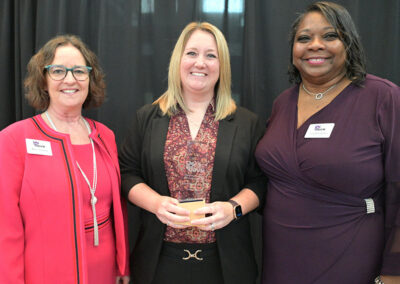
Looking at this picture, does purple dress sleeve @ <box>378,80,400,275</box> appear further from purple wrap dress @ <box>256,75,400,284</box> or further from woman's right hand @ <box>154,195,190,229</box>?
woman's right hand @ <box>154,195,190,229</box>

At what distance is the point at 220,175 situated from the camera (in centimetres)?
173

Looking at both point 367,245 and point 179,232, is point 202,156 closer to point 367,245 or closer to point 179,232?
point 179,232

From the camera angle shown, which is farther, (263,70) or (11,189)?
(263,70)

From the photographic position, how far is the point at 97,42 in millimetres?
2461

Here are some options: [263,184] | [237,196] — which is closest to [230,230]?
[237,196]

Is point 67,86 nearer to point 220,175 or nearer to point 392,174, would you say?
point 220,175

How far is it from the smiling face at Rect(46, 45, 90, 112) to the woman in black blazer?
1.22 feet

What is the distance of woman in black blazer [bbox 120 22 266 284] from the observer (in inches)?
68.2

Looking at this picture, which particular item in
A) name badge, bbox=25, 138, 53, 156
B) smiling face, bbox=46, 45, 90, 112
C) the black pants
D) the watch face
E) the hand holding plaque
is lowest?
the black pants

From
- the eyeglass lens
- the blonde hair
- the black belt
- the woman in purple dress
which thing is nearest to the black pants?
the black belt

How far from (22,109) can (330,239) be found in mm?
Answer: 2315

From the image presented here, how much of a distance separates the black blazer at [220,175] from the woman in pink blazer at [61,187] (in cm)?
11

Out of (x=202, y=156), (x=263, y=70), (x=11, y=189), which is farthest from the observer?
(x=263, y=70)

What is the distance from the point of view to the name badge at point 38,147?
1.52 m
